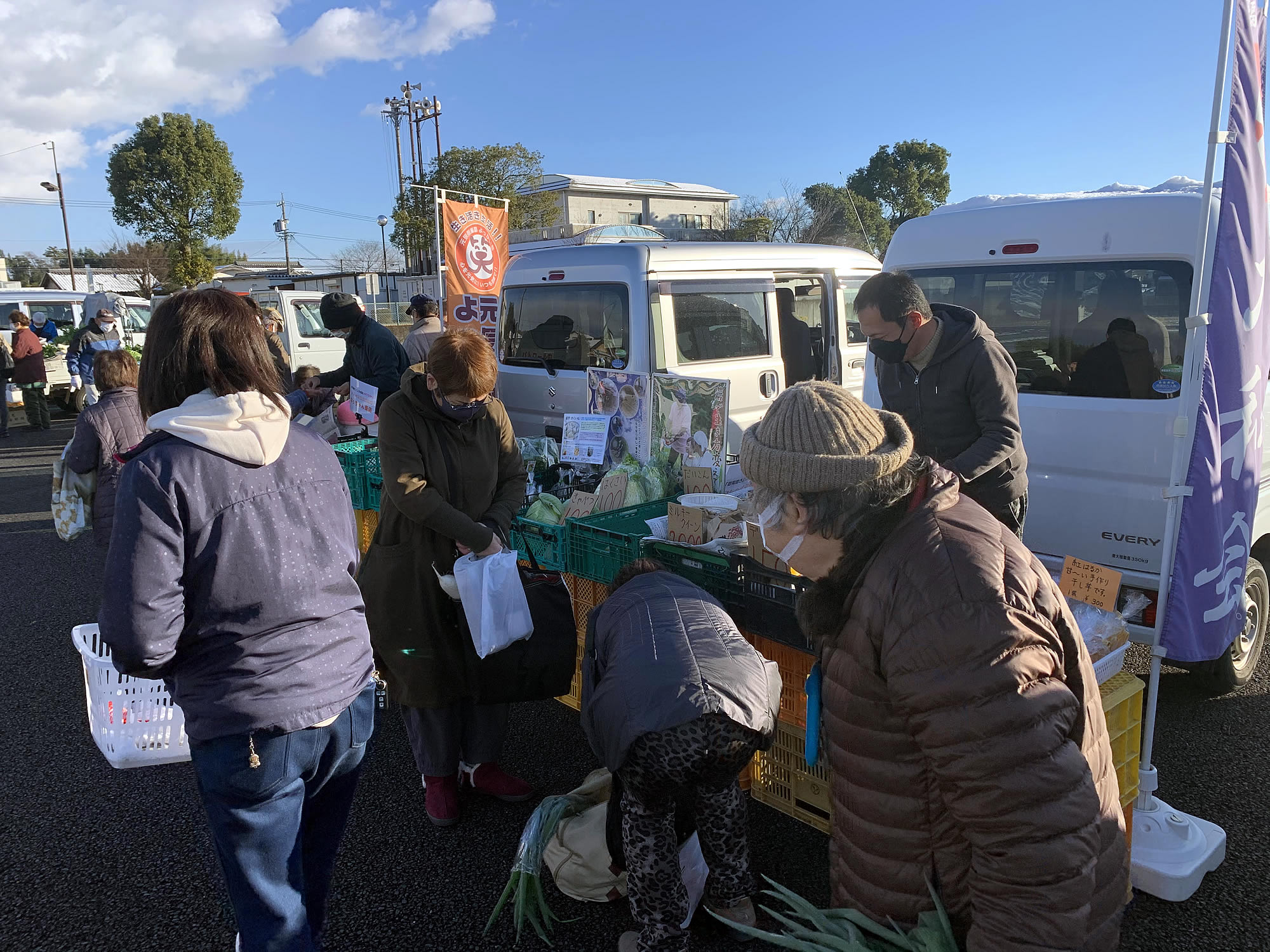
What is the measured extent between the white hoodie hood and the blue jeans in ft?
2.06

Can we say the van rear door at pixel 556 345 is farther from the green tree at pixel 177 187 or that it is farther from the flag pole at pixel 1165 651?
the green tree at pixel 177 187

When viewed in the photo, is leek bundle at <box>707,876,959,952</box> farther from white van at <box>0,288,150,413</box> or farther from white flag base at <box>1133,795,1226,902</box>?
white van at <box>0,288,150,413</box>

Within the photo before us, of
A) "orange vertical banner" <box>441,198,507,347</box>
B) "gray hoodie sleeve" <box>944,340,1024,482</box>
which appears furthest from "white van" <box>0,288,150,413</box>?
"gray hoodie sleeve" <box>944,340,1024,482</box>

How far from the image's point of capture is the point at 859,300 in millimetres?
3430

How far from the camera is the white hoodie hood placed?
1.74 m

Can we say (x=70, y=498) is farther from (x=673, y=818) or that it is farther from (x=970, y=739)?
(x=970, y=739)

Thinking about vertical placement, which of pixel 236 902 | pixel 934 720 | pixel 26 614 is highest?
pixel 934 720

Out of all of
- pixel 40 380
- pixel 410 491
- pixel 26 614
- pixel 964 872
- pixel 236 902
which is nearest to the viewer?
pixel 964 872

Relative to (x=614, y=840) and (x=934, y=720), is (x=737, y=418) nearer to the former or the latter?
(x=614, y=840)

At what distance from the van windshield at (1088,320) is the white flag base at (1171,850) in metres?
1.67

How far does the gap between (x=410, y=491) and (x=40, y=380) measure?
14.0 meters

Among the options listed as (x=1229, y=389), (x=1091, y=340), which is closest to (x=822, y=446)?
(x=1229, y=389)

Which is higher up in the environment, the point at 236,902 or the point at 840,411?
the point at 840,411

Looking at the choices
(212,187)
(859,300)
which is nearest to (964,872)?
(859,300)
